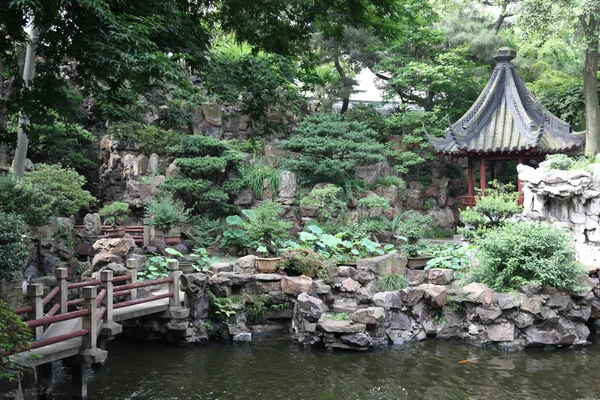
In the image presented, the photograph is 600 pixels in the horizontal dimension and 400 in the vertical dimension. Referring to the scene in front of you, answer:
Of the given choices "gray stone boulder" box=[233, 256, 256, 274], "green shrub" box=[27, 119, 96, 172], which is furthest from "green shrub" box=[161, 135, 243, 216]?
"green shrub" box=[27, 119, 96, 172]

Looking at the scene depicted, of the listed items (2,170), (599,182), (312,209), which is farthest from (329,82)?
(2,170)

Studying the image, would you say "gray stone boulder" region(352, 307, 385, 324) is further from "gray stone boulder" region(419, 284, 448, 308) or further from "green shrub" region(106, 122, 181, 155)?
"green shrub" region(106, 122, 181, 155)

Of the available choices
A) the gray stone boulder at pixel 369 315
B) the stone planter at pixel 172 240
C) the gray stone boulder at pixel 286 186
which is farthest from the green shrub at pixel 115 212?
the gray stone boulder at pixel 369 315

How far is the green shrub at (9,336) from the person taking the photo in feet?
14.7

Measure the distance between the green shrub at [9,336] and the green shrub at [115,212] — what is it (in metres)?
9.28

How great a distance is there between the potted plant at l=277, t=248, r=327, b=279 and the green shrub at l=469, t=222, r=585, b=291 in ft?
11.0

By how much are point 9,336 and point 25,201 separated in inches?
254

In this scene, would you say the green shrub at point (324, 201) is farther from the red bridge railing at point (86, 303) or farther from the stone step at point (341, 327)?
the red bridge railing at point (86, 303)

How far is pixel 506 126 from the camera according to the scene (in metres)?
16.7

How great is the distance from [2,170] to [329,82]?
39.4ft

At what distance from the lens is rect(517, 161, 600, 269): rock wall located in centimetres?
1191

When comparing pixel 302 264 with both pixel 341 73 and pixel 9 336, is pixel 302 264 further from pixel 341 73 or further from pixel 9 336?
pixel 341 73

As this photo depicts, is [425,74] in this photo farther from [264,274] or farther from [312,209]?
[264,274]

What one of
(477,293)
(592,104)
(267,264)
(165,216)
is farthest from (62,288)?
(592,104)
